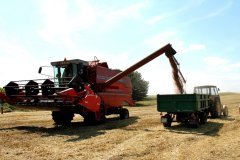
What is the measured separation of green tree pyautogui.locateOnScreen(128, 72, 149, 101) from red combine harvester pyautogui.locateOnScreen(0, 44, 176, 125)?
34.7m

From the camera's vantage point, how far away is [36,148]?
1022 centimetres

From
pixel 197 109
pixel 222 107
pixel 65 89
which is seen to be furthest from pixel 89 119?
pixel 222 107

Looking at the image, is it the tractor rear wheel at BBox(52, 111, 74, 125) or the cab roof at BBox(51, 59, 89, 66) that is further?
the tractor rear wheel at BBox(52, 111, 74, 125)

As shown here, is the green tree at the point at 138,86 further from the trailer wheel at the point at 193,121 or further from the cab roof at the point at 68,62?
the trailer wheel at the point at 193,121

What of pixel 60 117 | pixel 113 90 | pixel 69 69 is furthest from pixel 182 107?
pixel 60 117

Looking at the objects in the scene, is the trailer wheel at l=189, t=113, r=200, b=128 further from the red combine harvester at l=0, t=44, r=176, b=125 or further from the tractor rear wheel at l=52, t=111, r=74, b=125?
the tractor rear wheel at l=52, t=111, r=74, b=125

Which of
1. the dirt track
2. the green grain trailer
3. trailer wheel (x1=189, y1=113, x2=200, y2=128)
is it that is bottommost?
the dirt track

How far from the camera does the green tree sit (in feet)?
179

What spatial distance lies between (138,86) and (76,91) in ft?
130

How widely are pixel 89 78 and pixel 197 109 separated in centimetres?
613

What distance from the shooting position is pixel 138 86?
180 feet

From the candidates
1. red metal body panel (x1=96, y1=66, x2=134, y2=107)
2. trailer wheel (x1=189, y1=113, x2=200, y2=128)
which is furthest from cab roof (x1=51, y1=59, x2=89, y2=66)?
trailer wheel (x1=189, y1=113, x2=200, y2=128)

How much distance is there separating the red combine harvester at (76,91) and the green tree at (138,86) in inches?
1366

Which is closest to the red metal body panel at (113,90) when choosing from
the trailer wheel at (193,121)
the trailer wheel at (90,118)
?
the trailer wheel at (90,118)
